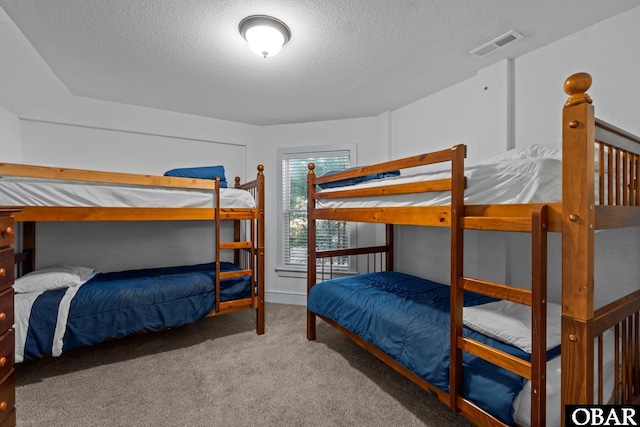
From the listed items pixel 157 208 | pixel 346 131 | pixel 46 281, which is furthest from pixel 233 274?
pixel 346 131

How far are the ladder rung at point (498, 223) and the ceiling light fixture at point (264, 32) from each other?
60.5 inches

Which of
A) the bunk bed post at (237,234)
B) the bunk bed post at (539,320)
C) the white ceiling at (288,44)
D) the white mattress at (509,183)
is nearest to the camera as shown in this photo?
the bunk bed post at (539,320)

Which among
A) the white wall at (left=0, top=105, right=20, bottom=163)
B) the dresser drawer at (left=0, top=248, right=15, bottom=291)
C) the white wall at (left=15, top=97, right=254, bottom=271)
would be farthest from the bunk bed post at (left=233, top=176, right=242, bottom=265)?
the dresser drawer at (left=0, top=248, right=15, bottom=291)

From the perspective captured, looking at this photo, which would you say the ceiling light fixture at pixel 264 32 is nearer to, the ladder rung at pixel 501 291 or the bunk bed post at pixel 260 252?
the bunk bed post at pixel 260 252

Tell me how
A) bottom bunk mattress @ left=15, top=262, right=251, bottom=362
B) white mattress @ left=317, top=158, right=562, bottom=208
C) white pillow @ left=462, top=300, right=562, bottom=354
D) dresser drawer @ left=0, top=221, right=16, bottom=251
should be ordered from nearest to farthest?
white mattress @ left=317, top=158, right=562, bottom=208 < white pillow @ left=462, top=300, right=562, bottom=354 < dresser drawer @ left=0, top=221, right=16, bottom=251 < bottom bunk mattress @ left=15, top=262, right=251, bottom=362

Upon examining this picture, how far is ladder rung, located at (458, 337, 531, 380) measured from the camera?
3.54 feet

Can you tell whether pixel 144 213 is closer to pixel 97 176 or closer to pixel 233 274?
pixel 97 176

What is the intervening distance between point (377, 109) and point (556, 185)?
7.92ft

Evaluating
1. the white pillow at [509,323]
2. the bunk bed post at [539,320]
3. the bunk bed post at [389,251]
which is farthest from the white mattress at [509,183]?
the bunk bed post at [389,251]

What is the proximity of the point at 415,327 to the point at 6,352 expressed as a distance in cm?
209

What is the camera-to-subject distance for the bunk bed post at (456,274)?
134 cm

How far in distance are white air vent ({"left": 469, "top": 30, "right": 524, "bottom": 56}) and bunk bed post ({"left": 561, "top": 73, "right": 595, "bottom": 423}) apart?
128 centimetres

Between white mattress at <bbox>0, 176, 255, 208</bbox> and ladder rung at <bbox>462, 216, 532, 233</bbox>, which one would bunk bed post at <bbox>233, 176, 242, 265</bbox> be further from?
ladder rung at <bbox>462, 216, 532, 233</bbox>

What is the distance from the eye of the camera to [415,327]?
5.34 ft
